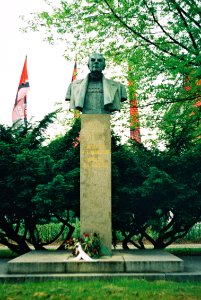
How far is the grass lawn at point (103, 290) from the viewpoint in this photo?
5.44 meters

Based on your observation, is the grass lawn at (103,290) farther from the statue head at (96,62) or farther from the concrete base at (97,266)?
the statue head at (96,62)

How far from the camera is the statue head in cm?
856

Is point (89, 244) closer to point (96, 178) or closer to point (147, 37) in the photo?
point (96, 178)

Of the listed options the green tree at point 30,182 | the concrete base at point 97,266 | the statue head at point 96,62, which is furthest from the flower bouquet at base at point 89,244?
the statue head at point 96,62

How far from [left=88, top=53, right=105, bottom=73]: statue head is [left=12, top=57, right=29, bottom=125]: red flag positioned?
46.1 ft

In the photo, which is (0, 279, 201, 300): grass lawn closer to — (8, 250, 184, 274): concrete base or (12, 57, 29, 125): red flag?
(8, 250, 184, 274): concrete base

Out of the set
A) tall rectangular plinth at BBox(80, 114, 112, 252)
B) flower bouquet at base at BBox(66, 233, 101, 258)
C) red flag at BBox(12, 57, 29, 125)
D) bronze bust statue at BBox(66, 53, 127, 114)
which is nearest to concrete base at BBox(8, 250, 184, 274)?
flower bouquet at base at BBox(66, 233, 101, 258)

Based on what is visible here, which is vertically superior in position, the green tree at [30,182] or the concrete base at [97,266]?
the green tree at [30,182]

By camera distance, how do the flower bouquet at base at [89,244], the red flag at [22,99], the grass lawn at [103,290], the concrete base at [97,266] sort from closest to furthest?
the grass lawn at [103,290] < the concrete base at [97,266] < the flower bouquet at base at [89,244] < the red flag at [22,99]

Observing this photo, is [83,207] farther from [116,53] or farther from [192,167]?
[116,53]

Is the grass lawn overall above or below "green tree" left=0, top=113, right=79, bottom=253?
below

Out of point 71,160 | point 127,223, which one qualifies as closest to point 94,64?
point 71,160

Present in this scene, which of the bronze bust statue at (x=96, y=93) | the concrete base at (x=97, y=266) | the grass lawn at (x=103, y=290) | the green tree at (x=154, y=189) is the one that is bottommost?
the grass lawn at (x=103, y=290)

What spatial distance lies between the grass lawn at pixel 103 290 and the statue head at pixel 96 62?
176 inches
